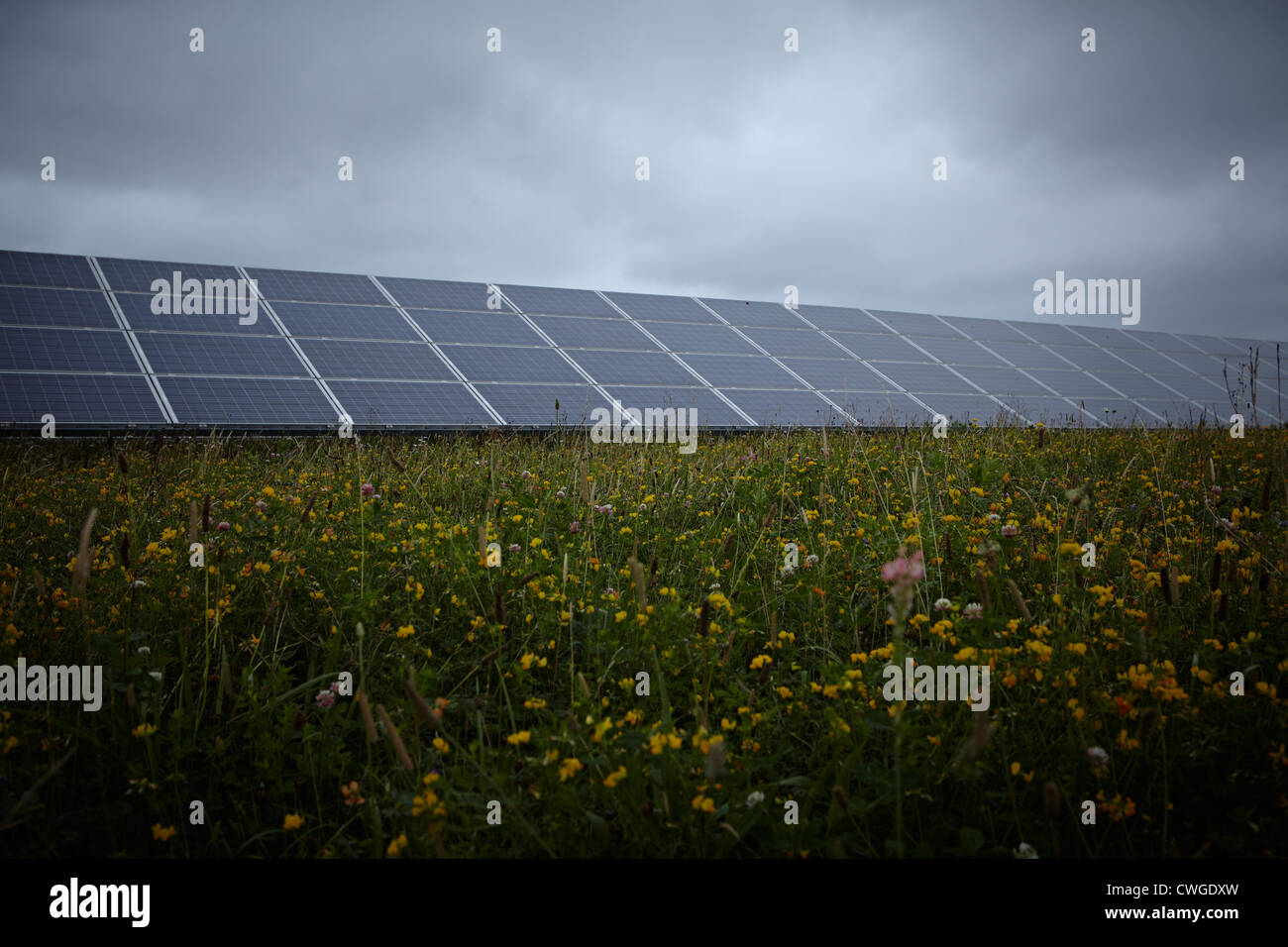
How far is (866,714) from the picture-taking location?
2.43 m

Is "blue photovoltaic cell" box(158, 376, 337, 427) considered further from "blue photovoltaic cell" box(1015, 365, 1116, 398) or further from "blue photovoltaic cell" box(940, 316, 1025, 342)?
"blue photovoltaic cell" box(940, 316, 1025, 342)

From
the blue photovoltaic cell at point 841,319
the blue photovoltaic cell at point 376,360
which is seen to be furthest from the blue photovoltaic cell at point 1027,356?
the blue photovoltaic cell at point 376,360

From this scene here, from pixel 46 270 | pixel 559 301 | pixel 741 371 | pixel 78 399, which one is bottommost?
pixel 78 399

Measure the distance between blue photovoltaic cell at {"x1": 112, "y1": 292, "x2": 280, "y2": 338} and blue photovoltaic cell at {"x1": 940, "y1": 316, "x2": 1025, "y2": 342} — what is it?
59.6 ft

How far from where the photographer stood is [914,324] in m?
22.0

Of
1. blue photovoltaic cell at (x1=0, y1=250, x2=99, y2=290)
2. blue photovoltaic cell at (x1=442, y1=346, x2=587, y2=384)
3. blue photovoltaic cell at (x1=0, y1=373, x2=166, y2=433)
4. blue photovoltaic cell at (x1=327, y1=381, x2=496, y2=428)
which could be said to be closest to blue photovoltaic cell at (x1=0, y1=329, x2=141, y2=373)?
Answer: blue photovoltaic cell at (x1=0, y1=373, x2=166, y2=433)

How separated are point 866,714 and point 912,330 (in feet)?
67.0

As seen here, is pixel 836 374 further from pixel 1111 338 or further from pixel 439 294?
pixel 1111 338

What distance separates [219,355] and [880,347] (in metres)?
14.6

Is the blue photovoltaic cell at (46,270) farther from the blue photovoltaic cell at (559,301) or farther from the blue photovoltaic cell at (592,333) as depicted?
the blue photovoltaic cell at (592,333)

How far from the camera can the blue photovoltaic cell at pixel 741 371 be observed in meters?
14.7

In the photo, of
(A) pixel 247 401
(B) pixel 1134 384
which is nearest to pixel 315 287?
(A) pixel 247 401

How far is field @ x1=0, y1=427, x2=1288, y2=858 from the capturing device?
2.04 m
